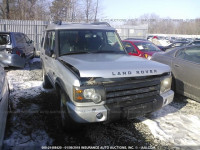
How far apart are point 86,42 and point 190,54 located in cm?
281

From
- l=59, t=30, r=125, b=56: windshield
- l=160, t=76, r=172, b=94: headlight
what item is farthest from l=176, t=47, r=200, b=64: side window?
l=59, t=30, r=125, b=56: windshield

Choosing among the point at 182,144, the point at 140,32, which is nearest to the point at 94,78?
the point at 182,144

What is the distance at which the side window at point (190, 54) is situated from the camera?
4.63m

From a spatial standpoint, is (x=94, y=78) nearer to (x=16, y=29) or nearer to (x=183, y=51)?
(x=183, y=51)

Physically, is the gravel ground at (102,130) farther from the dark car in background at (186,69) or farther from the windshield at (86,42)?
the windshield at (86,42)

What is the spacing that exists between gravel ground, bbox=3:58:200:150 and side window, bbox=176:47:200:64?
3.95ft

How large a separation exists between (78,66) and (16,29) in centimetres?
1472

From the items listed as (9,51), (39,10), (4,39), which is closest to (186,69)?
(9,51)

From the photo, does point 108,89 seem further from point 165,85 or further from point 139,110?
point 165,85

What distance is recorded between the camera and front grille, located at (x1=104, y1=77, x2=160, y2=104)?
8.94ft

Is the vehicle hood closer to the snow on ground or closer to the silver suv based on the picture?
the silver suv

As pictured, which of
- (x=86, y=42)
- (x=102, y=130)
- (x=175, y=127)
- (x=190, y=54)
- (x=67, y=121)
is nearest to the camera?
(x=67, y=121)

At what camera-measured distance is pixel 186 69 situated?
4637mm

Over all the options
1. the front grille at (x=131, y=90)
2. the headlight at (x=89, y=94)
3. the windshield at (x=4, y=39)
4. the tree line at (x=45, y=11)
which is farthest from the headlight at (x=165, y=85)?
the tree line at (x=45, y=11)
